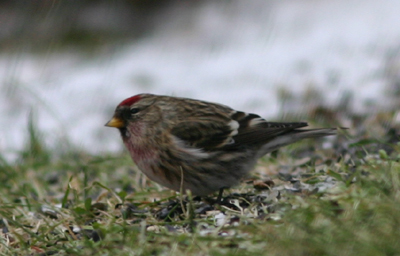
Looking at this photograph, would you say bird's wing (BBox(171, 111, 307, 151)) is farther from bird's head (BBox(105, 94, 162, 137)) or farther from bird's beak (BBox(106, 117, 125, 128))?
bird's beak (BBox(106, 117, 125, 128))

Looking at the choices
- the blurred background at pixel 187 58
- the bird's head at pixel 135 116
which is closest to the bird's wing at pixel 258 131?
the bird's head at pixel 135 116

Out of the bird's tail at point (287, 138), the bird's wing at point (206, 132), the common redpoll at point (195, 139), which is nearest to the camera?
the common redpoll at point (195, 139)

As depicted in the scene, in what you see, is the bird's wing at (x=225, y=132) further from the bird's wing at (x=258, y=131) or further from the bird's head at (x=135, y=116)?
the bird's head at (x=135, y=116)

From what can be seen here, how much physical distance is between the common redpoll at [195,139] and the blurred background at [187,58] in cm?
127

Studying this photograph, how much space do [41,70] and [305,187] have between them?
6.05 metres

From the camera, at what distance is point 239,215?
2.67 m

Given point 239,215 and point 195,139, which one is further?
point 195,139

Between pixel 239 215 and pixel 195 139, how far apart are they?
3.18 feet

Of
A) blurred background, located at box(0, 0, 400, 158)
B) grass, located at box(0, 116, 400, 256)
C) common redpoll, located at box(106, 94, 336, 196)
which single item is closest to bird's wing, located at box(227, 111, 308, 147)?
common redpoll, located at box(106, 94, 336, 196)

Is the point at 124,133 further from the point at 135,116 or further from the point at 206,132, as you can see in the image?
the point at 206,132

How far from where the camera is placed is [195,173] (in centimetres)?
342

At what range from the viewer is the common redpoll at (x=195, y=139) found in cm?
343

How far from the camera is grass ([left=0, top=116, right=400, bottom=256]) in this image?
85.7 inches

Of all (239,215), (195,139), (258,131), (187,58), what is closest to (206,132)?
(195,139)
